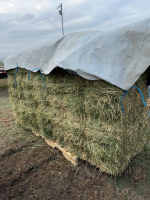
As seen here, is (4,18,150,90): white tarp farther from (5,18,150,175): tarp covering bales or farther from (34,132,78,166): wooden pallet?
(34,132,78,166): wooden pallet

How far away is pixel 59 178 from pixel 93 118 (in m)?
1.34

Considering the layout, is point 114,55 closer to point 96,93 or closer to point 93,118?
point 96,93

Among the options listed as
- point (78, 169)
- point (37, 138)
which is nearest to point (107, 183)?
point (78, 169)

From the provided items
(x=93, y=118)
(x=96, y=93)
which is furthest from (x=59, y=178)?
(x=96, y=93)

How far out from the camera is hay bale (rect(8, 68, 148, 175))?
2617 millimetres

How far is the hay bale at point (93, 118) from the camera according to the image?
2.62m

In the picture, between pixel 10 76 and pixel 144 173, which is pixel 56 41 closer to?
pixel 10 76

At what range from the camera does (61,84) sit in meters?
3.23

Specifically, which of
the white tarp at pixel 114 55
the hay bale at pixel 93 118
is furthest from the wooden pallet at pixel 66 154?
the white tarp at pixel 114 55

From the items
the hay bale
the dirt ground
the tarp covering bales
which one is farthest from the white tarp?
the dirt ground

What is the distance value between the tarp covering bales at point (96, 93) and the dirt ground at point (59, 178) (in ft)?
0.78

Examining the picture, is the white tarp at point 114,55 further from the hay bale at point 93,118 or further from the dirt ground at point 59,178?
the dirt ground at point 59,178

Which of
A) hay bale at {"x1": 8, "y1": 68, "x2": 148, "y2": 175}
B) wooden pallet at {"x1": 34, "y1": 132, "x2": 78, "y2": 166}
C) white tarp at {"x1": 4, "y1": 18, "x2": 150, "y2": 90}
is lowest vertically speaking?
wooden pallet at {"x1": 34, "y1": 132, "x2": 78, "y2": 166}

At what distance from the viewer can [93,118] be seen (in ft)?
9.37
